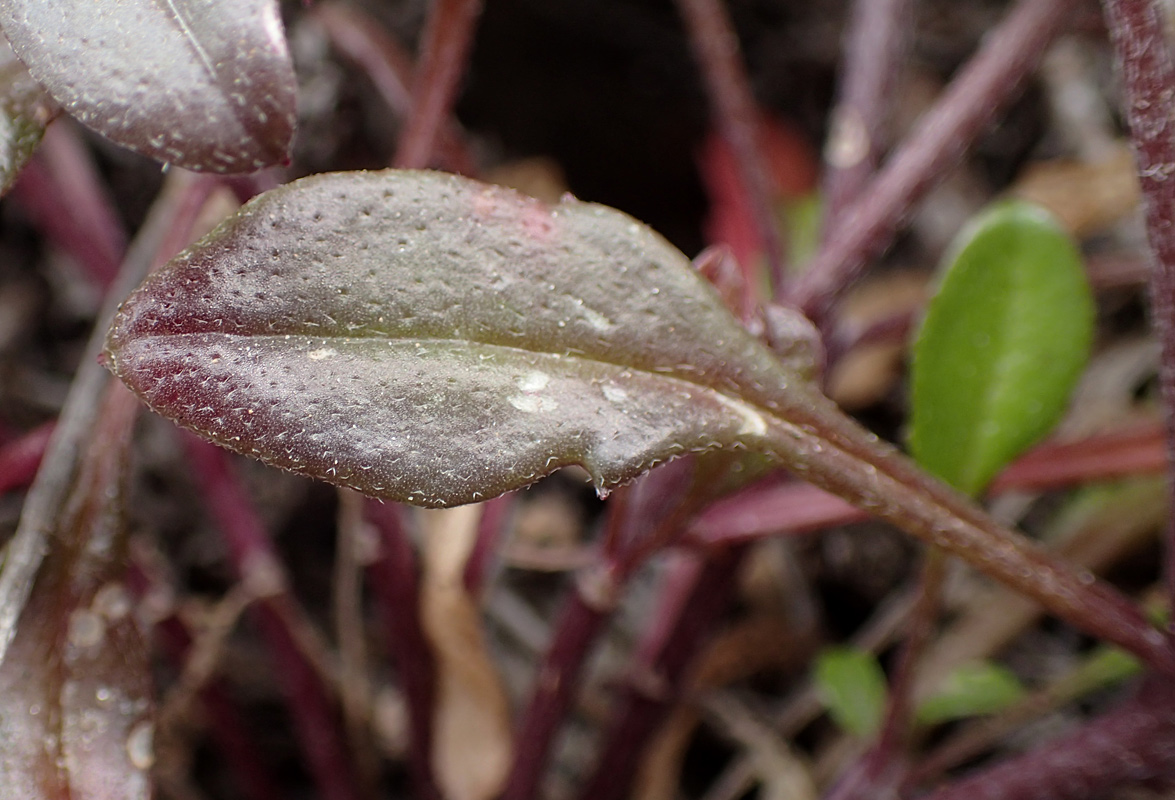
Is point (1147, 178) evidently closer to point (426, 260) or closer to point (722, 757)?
point (426, 260)

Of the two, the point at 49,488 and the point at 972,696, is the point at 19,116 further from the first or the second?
the point at 972,696

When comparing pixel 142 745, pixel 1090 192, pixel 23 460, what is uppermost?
pixel 1090 192

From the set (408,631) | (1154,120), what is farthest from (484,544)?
(1154,120)

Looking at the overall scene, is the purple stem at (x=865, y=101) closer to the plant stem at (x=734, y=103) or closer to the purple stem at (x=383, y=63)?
the plant stem at (x=734, y=103)

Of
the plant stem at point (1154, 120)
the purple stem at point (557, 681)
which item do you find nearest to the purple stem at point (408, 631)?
the purple stem at point (557, 681)

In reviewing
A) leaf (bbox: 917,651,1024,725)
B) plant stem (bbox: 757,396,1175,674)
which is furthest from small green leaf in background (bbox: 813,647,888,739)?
plant stem (bbox: 757,396,1175,674)

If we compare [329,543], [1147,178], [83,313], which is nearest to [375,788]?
[329,543]
